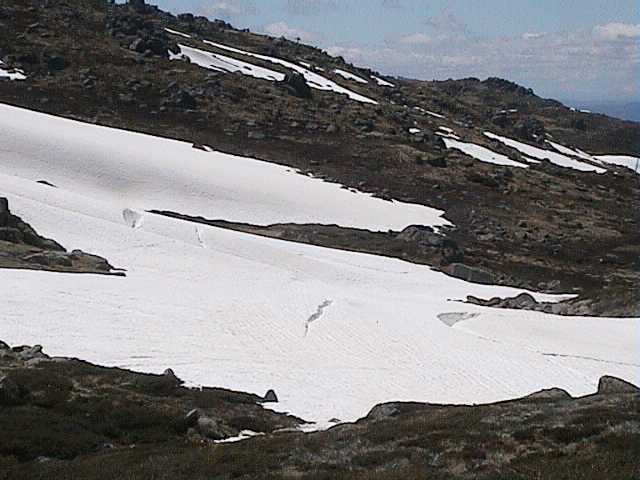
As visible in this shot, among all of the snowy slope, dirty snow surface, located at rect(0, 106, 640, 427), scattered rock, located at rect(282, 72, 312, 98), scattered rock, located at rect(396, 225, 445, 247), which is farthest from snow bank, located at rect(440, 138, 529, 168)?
dirty snow surface, located at rect(0, 106, 640, 427)

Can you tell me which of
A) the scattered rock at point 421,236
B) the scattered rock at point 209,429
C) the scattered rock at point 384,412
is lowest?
the scattered rock at point 209,429

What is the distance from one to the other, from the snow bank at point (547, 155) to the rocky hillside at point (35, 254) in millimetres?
82465

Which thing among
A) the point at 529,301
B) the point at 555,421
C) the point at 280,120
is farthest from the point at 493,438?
the point at 280,120

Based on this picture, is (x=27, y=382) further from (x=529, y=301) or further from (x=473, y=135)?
(x=473, y=135)

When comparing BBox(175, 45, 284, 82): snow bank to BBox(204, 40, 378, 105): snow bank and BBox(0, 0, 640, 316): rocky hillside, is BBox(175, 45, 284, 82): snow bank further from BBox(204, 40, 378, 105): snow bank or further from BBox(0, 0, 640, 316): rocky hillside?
BBox(204, 40, 378, 105): snow bank

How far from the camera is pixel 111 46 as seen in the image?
342 ft

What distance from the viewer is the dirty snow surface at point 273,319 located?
94.5 ft

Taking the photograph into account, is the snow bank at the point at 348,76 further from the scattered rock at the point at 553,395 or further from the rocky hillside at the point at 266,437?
the rocky hillside at the point at 266,437

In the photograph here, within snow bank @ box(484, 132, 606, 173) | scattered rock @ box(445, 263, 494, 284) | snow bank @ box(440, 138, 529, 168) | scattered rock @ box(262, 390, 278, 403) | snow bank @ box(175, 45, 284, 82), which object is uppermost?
A: snow bank @ box(175, 45, 284, 82)

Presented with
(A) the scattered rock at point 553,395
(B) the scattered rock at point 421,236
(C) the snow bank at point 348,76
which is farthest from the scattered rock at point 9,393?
(C) the snow bank at point 348,76

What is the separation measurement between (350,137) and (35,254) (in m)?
56.5

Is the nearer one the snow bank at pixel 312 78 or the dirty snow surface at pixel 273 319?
the dirty snow surface at pixel 273 319

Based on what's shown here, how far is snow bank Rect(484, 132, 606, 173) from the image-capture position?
4530 inches

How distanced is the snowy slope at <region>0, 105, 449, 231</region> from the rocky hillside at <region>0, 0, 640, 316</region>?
3819mm
